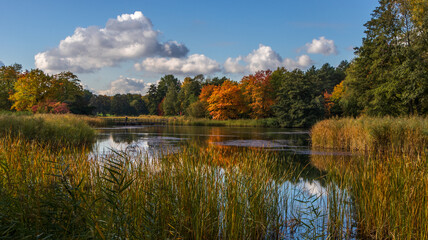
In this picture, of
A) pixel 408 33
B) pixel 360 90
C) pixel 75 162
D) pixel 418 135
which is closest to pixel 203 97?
pixel 360 90

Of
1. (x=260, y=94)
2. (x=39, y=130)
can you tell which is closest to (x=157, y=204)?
(x=39, y=130)

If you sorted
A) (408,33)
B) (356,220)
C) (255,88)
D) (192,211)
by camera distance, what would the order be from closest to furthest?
(192,211) < (356,220) < (408,33) < (255,88)

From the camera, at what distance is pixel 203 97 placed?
173 ft

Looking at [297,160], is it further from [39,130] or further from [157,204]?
[39,130]

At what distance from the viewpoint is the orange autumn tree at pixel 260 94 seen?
43.1 m

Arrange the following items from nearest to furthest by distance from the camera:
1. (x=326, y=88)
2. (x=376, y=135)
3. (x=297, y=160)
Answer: (x=297, y=160) → (x=376, y=135) → (x=326, y=88)

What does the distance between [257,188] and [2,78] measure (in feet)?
156

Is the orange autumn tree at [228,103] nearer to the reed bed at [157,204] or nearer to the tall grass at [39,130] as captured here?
the tall grass at [39,130]

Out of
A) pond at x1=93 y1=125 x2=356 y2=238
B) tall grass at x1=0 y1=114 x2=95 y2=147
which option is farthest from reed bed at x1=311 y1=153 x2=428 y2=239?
tall grass at x1=0 y1=114 x2=95 y2=147

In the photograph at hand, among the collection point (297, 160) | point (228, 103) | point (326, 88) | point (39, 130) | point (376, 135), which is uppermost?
point (326, 88)

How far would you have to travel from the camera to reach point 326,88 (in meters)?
59.7

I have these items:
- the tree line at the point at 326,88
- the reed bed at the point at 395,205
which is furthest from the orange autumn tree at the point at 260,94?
the reed bed at the point at 395,205

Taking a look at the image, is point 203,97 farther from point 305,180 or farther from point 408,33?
point 305,180

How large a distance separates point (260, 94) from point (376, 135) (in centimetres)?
3112
